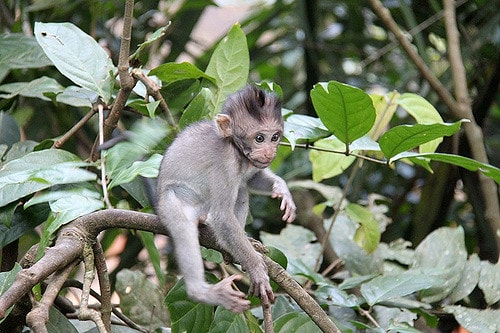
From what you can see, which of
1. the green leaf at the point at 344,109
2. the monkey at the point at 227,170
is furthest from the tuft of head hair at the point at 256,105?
the green leaf at the point at 344,109

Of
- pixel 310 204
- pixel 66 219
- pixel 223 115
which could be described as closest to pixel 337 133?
pixel 223 115

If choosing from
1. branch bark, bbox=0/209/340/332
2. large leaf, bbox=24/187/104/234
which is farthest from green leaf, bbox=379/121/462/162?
large leaf, bbox=24/187/104/234

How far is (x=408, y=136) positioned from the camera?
1481 millimetres

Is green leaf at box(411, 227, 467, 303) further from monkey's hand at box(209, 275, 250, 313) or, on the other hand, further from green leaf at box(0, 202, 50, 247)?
green leaf at box(0, 202, 50, 247)

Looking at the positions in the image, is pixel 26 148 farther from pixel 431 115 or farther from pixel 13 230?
pixel 431 115

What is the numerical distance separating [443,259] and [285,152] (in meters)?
0.46

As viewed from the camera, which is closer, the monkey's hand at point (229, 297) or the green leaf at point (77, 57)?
the monkey's hand at point (229, 297)

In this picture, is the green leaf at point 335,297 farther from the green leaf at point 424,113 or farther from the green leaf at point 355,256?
the green leaf at point 424,113

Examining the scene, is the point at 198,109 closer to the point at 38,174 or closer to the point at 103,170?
the point at 103,170

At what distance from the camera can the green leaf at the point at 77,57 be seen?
5.11 ft

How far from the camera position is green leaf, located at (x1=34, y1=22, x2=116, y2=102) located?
5.11ft

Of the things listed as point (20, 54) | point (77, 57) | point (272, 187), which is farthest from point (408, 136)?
point (20, 54)

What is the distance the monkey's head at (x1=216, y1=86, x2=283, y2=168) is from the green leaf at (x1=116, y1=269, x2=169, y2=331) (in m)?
0.44

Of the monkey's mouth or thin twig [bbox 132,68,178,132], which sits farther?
the monkey's mouth
